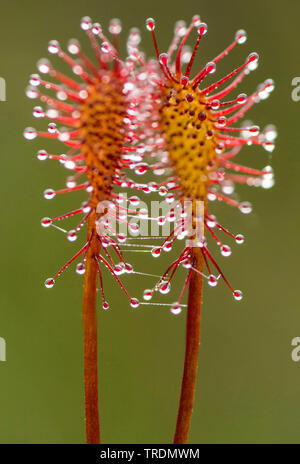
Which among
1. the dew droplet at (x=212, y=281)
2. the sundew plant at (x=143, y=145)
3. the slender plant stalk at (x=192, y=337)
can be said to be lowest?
the slender plant stalk at (x=192, y=337)

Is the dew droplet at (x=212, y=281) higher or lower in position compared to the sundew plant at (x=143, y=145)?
lower

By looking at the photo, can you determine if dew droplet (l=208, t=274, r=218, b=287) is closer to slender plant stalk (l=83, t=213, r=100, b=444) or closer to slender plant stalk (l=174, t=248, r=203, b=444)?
slender plant stalk (l=174, t=248, r=203, b=444)

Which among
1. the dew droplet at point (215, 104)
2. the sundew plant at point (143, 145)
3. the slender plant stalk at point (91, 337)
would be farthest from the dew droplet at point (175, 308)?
the dew droplet at point (215, 104)

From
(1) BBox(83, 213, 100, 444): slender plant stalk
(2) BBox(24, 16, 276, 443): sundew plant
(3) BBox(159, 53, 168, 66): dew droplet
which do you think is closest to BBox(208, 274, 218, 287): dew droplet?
(2) BBox(24, 16, 276, 443): sundew plant

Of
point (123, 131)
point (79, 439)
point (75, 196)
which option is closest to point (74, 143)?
point (123, 131)

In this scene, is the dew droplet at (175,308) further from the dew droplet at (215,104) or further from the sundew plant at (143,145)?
the dew droplet at (215,104)

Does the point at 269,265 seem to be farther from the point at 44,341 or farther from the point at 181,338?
the point at 44,341

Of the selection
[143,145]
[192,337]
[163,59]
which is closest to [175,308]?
[192,337]

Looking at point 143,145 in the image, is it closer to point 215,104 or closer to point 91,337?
point 215,104

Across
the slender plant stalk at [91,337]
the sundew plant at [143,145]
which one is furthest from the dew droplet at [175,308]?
the slender plant stalk at [91,337]
